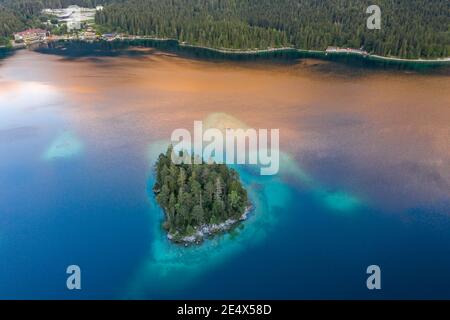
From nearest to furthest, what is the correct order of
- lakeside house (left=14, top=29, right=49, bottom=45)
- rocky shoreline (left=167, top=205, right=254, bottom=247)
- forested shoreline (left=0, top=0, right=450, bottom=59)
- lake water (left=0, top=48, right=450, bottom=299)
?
1. lake water (left=0, top=48, right=450, bottom=299)
2. rocky shoreline (left=167, top=205, right=254, bottom=247)
3. forested shoreline (left=0, top=0, right=450, bottom=59)
4. lakeside house (left=14, top=29, right=49, bottom=45)

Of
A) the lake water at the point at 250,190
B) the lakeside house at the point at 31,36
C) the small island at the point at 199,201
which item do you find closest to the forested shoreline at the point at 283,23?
the lakeside house at the point at 31,36

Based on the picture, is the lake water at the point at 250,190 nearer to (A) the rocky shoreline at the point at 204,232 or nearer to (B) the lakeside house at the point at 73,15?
(A) the rocky shoreline at the point at 204,232

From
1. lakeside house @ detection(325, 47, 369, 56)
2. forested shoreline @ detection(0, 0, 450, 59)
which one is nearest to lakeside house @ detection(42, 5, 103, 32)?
forested shoreline @ detection(0, 0, 450, 59)

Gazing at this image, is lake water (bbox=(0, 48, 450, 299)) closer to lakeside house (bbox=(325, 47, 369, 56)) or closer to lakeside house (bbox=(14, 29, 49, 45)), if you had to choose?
lakeside house (bbox=(325, 47, 369, 56))

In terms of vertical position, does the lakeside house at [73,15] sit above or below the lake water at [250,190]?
above

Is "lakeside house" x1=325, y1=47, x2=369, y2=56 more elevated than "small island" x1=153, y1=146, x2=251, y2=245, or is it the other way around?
"lakeside house" x1=325, y1=47, x2=369, y2=56

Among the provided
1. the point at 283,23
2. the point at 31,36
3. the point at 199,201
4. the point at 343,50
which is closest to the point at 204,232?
the point at 199,201
